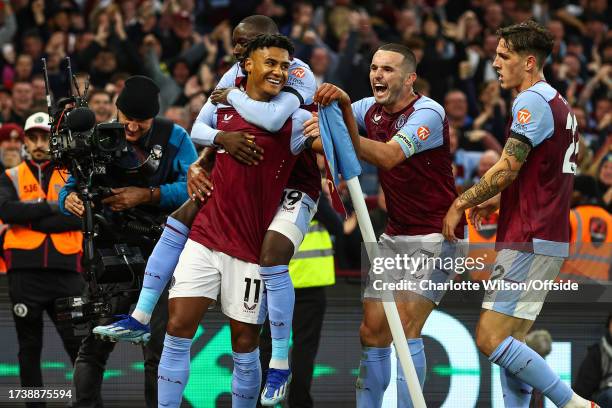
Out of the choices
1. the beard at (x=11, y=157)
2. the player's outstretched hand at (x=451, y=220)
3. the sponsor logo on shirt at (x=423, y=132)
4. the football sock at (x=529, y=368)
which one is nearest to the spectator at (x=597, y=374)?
the football sock at (x=529, y=368)

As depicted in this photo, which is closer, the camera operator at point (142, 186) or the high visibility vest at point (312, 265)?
the camera operator at point (142, 186)

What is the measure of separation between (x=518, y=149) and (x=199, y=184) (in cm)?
197

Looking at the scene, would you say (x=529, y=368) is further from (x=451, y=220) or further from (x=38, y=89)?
(x=38, y=89)

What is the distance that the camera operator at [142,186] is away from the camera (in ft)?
26.5

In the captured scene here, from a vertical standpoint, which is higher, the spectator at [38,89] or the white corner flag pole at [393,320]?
the spectator at [38,89]

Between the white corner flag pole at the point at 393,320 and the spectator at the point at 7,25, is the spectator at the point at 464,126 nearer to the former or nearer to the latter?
the spectator at the point at 7,25

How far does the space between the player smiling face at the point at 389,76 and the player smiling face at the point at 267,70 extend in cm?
66

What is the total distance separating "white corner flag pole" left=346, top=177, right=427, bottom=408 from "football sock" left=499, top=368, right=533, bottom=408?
0.78 metres

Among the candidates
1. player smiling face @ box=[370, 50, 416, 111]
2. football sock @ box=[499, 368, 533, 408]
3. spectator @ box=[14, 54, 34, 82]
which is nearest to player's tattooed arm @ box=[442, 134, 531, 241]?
player smiling face @ box=[370, 50, 416, 111]

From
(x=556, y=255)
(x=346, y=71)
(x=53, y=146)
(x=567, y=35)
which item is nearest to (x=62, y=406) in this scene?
(x=53, y=146)

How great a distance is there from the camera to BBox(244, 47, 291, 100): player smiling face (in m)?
7.06

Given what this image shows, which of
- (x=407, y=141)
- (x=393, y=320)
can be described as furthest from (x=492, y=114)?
(x=393, y=320)

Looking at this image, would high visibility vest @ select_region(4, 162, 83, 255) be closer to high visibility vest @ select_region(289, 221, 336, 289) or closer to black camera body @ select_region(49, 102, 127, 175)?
black camera body @ select_region(49, 102, 127, 175)

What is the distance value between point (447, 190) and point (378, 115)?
26.3 inches
